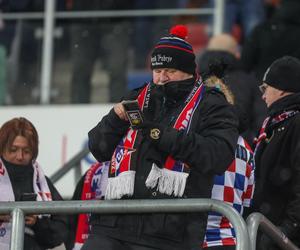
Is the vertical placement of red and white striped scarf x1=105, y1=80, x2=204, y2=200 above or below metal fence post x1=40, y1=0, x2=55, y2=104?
below

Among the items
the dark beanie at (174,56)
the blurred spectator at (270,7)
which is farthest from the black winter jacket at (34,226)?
the blurred spectator at (270,7)

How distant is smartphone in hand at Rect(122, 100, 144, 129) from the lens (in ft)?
19.8

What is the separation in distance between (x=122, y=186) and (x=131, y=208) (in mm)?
280

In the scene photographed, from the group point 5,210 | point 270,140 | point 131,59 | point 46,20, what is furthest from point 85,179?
point 46,20

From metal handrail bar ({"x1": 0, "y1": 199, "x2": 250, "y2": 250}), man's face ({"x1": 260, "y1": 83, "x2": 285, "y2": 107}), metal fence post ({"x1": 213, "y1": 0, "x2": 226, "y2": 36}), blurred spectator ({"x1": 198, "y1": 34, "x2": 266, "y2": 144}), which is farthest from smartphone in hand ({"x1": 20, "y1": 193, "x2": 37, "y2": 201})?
metal fence post ({"x1": 213, "y1": 0, "x2": 226, "y2": 36})

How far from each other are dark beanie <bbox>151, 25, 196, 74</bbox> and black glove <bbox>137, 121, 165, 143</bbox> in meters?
0.47

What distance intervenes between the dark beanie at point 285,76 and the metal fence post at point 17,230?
200 cm

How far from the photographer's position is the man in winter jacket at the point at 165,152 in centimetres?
602

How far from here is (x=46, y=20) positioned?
12305 millimetres

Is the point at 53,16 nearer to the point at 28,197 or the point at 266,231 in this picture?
the point at 28,197

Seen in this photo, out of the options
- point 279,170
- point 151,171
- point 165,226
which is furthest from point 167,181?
point 279,170

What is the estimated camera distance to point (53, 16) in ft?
40.3

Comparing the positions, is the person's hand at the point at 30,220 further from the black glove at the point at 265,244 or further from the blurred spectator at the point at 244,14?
the blurred spectator at the point at 244,14

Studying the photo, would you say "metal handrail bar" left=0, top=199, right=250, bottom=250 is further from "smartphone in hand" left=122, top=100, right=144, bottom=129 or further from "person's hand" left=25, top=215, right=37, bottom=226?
"person's hand" left=25, top=215, right=37, bottom=226
